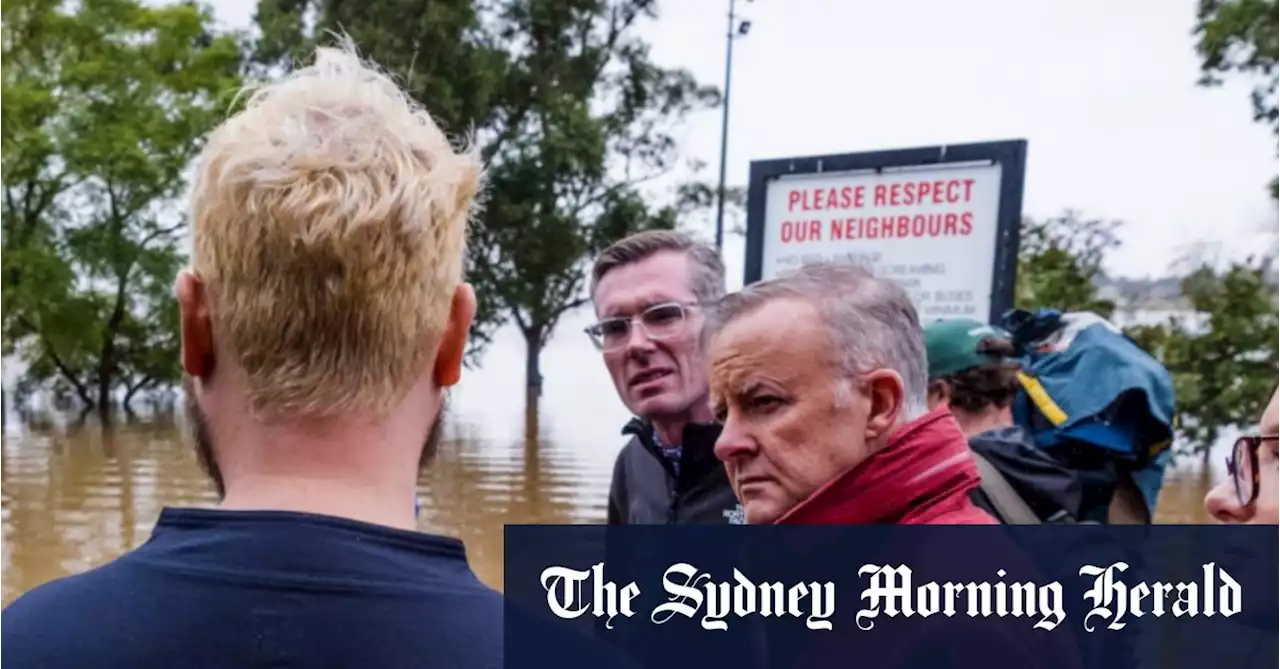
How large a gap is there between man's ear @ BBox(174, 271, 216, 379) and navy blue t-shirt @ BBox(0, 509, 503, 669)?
0.13 meters

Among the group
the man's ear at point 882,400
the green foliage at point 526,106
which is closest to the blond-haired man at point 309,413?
the man's ear at point 882,400

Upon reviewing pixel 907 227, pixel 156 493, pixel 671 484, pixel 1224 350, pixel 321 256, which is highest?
pixel 907 227

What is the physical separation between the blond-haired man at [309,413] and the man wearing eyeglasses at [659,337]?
1346 millimetres

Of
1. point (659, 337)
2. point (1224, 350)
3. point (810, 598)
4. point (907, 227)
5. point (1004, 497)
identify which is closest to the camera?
point (810, 598)

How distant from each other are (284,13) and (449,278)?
22.7 meters

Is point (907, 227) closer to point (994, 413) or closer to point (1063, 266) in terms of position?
point (994, 413)

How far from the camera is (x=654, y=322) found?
237cm

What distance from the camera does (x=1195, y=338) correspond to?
1452cm

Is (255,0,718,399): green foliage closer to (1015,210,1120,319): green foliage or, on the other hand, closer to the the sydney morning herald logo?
(1015,210,1120,319): green foliage

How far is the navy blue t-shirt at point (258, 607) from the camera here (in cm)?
83

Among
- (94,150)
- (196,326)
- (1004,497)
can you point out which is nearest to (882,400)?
(1004,497)

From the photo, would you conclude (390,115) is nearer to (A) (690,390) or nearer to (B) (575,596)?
(B) (575,596)

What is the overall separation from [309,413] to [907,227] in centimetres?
343

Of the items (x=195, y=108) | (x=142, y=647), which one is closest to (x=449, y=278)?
(x=142, y=647)
